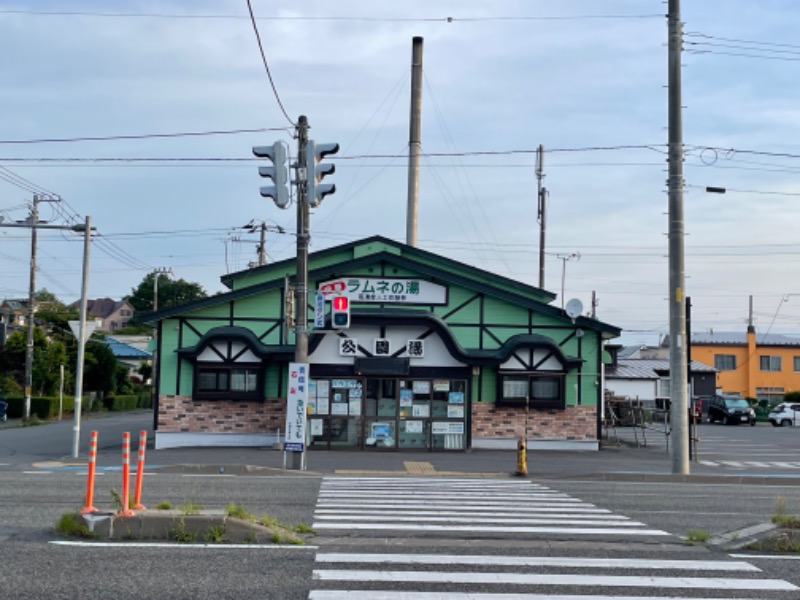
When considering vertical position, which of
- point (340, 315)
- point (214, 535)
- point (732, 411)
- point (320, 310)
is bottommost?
point (214, 535)

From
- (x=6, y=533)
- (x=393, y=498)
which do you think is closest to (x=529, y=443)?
(x=393, y=498)

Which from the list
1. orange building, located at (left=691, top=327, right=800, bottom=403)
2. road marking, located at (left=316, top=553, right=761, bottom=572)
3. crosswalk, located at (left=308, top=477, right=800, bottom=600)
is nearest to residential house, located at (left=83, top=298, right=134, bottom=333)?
orange building, located at (left=691, top=327, right=800, bottom=403)

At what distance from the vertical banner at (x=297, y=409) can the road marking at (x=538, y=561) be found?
11.2 metres

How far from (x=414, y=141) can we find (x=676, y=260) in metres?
17.6

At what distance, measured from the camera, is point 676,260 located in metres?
22.0

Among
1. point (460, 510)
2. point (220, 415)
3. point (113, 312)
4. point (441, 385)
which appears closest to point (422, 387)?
point (441, 385)

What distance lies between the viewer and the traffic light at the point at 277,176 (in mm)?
18562

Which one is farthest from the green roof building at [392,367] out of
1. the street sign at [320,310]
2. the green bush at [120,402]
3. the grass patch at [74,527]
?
the green bush at [120,402]

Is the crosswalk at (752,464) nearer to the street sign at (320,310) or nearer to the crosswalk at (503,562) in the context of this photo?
the street sign at (320,310)

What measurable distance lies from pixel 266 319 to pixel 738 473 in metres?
14.3

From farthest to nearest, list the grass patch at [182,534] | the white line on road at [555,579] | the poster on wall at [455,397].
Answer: the poster on wall at [455,397] < the grass patch at [182,534] < the white line on road at [555,579]

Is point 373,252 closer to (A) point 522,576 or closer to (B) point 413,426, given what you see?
(B) point 413,426

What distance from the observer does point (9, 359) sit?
2388 inches

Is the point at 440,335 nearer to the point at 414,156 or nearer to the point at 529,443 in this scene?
the point at 529,443
